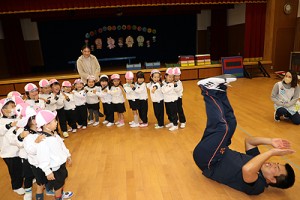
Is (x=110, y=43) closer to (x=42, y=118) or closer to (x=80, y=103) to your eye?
(x=80, y=103)

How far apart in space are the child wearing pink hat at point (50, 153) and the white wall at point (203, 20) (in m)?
10.4

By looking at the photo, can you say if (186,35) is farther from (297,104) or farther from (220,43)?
(297,104)

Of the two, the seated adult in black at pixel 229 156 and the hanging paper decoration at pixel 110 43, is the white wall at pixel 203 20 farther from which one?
the seated adult in black at pixel 229 156

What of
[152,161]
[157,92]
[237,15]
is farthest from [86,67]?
[237,15]

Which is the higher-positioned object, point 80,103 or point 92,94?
point 92,94

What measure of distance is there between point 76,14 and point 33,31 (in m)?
2.50

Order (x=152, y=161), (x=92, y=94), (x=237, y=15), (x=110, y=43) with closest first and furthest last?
(x=152, y=161) → (x=92, y=94) → (x=237, y=15) → (x=110, y=43)

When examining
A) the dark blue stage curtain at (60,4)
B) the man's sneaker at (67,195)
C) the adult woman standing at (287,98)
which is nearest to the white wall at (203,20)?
the dark blue stage curtain at (60,4)

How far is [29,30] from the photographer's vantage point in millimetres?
10086

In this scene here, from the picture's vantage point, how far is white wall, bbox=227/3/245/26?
923cm

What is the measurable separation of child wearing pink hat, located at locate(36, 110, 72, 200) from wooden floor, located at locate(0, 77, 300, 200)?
449mm

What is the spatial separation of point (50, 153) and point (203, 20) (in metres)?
10.6

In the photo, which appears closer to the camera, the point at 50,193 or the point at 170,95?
the point at 50,193

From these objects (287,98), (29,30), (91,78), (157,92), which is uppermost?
Result: (29,30)
